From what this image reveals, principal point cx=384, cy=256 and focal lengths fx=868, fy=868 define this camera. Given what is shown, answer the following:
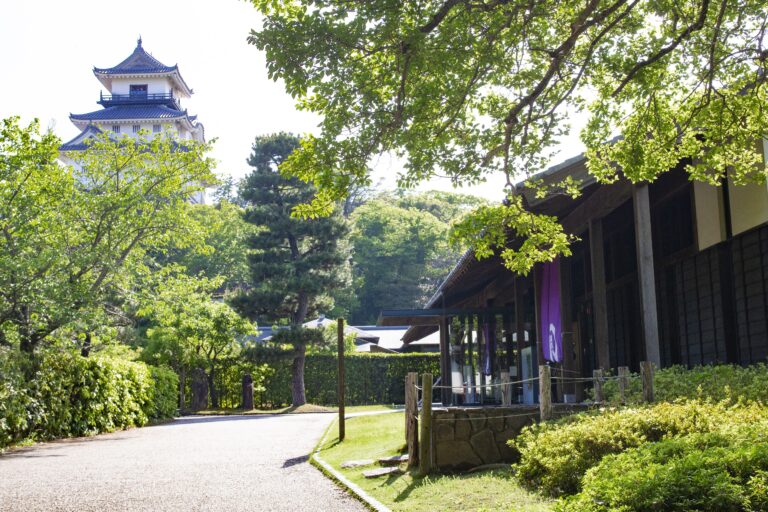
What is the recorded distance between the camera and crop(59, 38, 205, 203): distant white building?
241 feet

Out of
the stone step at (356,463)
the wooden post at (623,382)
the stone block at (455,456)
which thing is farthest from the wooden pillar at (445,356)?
the wooden post at (623,382)

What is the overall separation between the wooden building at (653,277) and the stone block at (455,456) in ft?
9.17

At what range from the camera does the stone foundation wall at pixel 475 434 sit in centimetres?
1004

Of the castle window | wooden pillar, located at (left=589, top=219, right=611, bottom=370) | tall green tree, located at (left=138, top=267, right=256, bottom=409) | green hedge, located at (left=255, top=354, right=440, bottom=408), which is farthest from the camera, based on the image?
the castle window

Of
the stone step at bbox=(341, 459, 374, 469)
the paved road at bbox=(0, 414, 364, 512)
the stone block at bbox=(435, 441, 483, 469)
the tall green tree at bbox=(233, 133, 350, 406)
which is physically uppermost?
the tall green tree at bbox=(233, 133, 350, 406)

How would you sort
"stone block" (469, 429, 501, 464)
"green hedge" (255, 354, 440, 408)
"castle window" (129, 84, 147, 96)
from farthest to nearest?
1. "castle window" (129, 84, 147, 96)
2. "green hedge" (255, 354, 440, 408)
3. "stone block" (469, 429, 501, 464)

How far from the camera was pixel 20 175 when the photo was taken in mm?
18375

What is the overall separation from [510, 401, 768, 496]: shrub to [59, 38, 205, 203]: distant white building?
6883cm

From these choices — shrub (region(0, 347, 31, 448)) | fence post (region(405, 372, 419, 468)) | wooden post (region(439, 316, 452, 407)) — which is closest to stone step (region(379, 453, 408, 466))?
fence post (region(405, 372, 419, 468))

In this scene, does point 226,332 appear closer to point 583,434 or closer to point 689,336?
point 689,336

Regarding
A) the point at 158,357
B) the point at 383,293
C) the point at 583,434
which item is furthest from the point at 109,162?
the point at 383,293

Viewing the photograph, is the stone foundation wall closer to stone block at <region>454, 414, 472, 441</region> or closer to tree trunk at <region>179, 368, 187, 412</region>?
stone block at <region>454, 414, 472, 441</region>

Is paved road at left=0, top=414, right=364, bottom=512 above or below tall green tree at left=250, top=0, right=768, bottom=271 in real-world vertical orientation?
below

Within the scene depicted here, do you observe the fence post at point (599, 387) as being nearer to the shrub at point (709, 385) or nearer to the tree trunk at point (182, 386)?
the shrub at point (709, 385)
